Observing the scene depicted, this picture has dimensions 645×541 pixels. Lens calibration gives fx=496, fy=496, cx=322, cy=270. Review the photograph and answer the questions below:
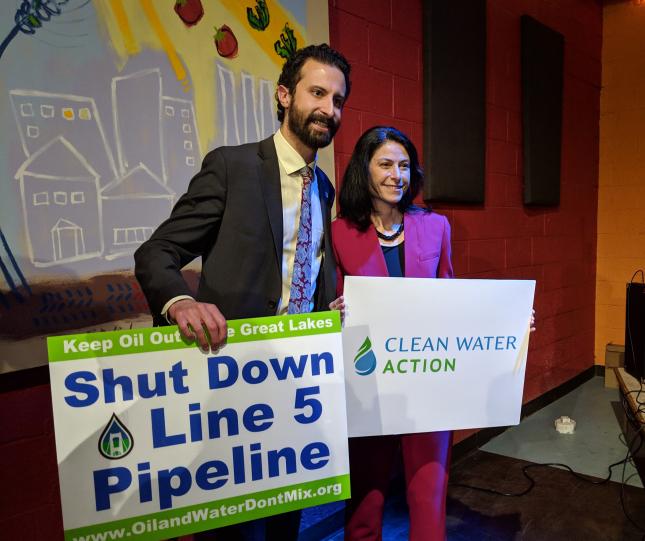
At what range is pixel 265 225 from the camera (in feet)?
4.14

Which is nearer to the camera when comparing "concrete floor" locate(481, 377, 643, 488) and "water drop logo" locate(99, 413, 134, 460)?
"water drop logo" locate(99, 413, 134, 460)

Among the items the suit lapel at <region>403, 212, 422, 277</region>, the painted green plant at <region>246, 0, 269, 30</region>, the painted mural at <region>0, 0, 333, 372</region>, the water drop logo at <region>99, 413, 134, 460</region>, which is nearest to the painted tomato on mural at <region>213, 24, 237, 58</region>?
the painted mural at <region>0, 0, 333, 372</region>

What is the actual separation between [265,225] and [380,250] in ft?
1.64

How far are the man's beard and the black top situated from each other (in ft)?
1.56

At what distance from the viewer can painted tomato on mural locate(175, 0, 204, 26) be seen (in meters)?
1.62

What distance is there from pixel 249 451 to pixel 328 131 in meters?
0.82

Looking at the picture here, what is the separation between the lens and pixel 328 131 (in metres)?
1.32

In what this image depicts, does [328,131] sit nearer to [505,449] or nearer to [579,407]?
[505,449]

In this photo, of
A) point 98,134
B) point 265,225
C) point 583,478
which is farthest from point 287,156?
point 583,478

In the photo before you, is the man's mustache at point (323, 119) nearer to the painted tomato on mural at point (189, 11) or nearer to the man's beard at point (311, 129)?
the man's beard at point (311, 129)

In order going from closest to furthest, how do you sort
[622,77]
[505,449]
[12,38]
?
1. [12,38]
2. [505,449]
3. [622,77]

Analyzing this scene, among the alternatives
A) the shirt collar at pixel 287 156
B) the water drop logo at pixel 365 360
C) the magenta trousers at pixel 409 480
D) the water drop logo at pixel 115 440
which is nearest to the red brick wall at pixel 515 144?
the shirt collar at pixel 287 156

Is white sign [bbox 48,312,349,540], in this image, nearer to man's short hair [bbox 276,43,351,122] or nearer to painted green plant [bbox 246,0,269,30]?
man's short hair [bbox 276,43,351,122]

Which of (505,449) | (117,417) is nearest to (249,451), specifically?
(117,417)
